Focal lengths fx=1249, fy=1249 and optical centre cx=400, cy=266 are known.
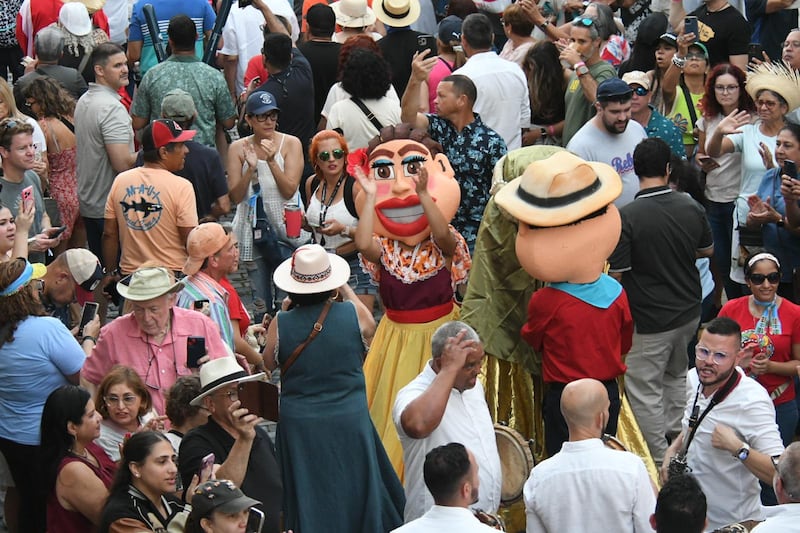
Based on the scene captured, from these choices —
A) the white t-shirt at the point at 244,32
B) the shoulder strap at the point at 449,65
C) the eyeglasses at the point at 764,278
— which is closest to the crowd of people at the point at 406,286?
the eyeglasses at the point at 764,278

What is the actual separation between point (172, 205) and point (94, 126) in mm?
1659

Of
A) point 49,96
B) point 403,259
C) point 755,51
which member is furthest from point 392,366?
point 755,51

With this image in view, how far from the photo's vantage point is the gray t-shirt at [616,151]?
8594 mm

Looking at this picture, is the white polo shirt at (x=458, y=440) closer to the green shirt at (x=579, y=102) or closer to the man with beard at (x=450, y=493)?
the man with beard at (x=450, y=493)

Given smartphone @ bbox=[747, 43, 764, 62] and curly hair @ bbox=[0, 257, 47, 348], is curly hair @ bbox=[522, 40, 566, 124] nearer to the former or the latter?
smartphone @ bbox=[747, 43, 764, 62]

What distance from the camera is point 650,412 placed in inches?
301

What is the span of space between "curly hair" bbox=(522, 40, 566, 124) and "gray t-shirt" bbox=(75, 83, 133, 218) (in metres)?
3.30

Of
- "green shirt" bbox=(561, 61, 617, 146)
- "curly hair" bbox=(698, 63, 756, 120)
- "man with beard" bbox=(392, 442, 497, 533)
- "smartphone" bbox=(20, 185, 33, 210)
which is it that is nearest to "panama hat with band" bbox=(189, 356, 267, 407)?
"man with beard" bbox=(392, 442, 497, 533)

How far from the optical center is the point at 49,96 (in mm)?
9617

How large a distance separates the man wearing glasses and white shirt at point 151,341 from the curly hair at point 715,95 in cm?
483

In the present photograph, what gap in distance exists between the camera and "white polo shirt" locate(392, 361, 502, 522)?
5609 millimetres

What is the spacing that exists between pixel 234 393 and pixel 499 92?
4484 mm

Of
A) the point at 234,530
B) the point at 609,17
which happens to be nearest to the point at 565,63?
the point at 609,17

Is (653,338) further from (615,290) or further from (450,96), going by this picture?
(450,96)
